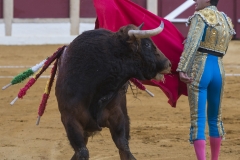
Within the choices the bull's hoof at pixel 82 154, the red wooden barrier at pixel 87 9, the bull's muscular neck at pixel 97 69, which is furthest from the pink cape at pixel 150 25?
the red wooden barrier at pixel 87 9

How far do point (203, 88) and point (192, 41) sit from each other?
340 millimetres

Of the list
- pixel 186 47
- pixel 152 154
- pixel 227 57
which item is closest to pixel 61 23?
pixel 227 57

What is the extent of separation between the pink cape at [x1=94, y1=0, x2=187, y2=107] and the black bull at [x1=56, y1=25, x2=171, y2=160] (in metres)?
0.66

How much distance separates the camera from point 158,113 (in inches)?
A: 293

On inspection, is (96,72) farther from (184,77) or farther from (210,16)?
(210,16)

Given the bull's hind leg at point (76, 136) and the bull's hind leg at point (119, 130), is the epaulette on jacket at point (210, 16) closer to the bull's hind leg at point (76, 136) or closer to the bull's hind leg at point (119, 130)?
the bull's hind leg at point (119, 130)

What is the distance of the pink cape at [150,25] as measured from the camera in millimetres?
5098

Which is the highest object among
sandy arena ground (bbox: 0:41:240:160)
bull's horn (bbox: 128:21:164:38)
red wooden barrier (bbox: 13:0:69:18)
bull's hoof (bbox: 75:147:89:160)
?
bull's horn (bbox: 128:21:164:38)

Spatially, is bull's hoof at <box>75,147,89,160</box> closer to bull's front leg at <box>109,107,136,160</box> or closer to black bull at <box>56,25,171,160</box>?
black bull at <box>56,25,171,160</box>

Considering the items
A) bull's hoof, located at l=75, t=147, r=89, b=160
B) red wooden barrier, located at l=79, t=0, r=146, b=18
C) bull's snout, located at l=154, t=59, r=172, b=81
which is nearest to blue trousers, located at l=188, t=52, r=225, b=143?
bull's snout, located at l=154, t=59, r=172, b=81

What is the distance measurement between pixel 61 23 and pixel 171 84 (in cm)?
840

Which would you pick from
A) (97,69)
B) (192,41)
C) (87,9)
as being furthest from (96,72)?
(87,9)

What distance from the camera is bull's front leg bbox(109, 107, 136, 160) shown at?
4453 mm

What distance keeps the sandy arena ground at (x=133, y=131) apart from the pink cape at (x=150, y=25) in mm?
616
